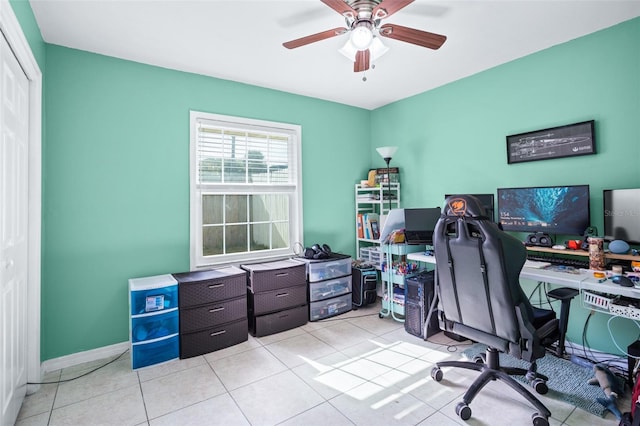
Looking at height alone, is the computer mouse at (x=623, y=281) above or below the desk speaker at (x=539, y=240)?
below

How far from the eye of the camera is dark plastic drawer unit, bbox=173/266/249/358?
2.68 m

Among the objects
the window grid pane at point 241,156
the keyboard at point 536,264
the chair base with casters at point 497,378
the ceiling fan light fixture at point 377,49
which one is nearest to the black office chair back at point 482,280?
the chair base with casters at point 497,378

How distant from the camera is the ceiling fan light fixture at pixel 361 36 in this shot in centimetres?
194

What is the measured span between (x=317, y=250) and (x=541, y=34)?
282cm

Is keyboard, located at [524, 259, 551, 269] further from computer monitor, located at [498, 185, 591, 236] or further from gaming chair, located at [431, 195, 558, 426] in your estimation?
gaming chair, located at [431, 195, 558, 426]

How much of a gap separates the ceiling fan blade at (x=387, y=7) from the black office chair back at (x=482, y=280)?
1.16 metres

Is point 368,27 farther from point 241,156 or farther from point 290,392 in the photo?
point 290,392

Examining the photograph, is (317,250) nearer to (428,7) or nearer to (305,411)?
(305,411)

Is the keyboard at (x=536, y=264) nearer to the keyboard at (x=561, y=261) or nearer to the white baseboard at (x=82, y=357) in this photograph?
the keyboard at (x=561, y=261)

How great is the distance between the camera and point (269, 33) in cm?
248

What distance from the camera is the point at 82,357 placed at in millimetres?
2633

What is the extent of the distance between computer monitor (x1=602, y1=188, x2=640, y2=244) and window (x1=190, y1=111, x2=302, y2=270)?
2.84 metres

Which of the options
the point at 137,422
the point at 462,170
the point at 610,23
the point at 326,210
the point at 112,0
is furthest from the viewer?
the point at 326,210

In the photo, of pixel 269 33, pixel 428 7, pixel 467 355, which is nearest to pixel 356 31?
pixel 428 7
